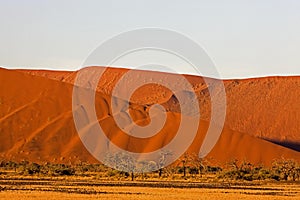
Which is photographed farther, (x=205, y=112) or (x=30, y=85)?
(x=205, y=112)

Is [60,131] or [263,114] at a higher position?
[263,114]

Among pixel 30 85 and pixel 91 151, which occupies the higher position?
pixel 30 85

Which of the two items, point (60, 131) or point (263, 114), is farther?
point (263, 114)

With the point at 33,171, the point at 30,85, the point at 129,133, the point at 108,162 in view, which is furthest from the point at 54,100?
the point at 33,171

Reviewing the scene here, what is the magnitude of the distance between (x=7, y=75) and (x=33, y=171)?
67.1 metres

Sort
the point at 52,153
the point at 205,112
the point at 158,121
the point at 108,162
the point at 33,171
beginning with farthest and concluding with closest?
the point at 205,112 < the point at 158,121 < the point at 52,153 < the point at 108,162 < the point at 33,171

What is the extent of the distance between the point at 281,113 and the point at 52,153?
84.9 meters

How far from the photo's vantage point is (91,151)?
414 ft

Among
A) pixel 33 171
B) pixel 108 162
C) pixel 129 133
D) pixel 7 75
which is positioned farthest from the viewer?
pixel 7 75

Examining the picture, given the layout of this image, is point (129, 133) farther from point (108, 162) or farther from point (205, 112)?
point (205, 112)

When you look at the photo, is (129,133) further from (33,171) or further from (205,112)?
(205,112)

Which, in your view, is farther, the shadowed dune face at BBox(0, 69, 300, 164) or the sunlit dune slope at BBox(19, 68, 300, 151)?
the sunlit dune slope at BBox(19, 68, 300, 151)

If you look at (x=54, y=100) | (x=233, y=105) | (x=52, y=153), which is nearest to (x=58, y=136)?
(x=52, y=153)

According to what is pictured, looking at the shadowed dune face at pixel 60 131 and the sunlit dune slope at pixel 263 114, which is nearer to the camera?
the shadowed dune face at pixel 60 131
